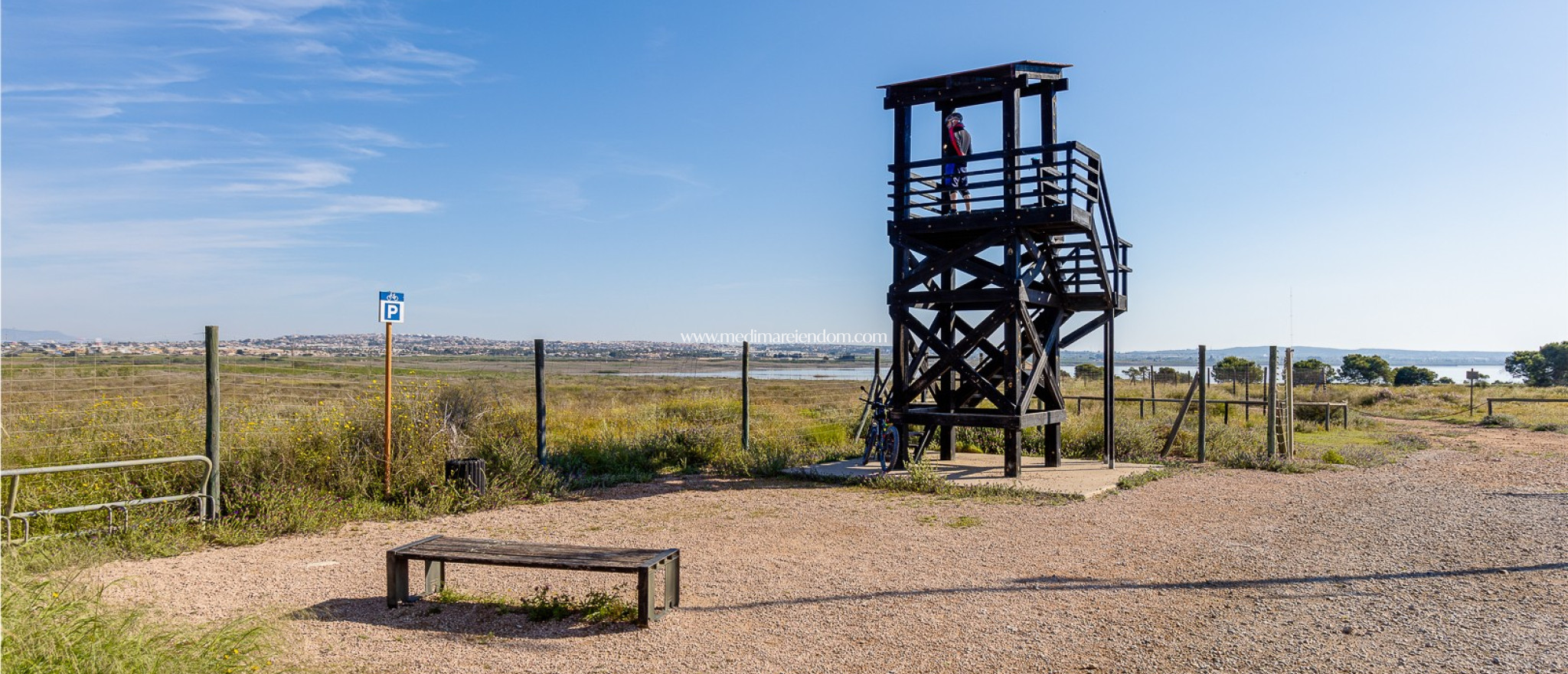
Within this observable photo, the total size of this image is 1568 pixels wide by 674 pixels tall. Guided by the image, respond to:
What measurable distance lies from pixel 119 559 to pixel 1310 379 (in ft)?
147

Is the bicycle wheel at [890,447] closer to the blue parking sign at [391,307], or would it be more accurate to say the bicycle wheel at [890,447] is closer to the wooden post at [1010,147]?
the wooden post at [1010,147]

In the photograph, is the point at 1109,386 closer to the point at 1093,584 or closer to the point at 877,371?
the point at 877,371

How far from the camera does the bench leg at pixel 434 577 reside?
21.9ft


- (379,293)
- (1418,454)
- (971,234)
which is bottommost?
(1418,454)

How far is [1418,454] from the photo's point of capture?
17.5 m

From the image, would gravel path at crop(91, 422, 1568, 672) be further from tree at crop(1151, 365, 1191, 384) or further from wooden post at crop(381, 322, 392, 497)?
tree at crop(1151, 365, 1191, 384)

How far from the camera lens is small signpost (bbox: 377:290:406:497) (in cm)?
1039

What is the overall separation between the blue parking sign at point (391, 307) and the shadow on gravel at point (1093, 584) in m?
5.76

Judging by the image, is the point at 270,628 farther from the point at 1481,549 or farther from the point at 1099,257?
the point at 1099,257

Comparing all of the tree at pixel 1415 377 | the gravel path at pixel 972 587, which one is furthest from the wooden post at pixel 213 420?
the tree at pixel 1415 377

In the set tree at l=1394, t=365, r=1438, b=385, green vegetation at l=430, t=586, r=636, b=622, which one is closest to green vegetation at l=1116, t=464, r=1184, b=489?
green vegetation at l=430, t=586, r=636, b=622

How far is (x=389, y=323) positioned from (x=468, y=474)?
6.08ft

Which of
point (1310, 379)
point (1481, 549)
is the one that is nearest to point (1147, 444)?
point (1481, 549)

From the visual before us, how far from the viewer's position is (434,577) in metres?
6.75
